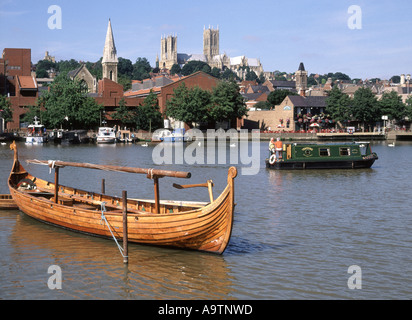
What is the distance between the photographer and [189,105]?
113m

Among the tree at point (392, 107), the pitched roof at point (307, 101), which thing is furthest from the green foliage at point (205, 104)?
the tree at point (392, 107)

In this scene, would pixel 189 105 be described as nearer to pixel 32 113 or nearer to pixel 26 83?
pixel 32 113

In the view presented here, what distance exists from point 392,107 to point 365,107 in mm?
9431

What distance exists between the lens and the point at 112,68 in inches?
6693

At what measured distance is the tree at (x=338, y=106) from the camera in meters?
128

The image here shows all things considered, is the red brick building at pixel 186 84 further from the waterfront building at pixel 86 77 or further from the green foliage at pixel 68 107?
the waterfront building at pixel 86 77

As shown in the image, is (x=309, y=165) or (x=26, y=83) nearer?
(x=309, y=165)

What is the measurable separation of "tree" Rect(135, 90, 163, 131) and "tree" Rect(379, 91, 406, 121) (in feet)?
178

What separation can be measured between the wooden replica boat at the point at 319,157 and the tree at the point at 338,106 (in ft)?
248

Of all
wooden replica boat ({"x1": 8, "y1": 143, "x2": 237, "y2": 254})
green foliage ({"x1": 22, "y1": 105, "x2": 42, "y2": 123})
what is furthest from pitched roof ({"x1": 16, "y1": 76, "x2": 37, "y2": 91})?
wooden replica boat ({"x1": 8, "y1": 143, "x2": 237, "y2": 254})

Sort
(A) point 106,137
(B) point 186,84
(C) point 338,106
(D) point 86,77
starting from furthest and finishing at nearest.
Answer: (D) point 86,77 → (C) point 338,106 → (B) point 186,84 → (A) point 106,137

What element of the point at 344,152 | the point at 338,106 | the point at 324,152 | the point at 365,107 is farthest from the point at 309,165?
the point at 365,107
